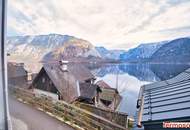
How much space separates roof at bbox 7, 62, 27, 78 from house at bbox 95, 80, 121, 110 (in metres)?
0.57

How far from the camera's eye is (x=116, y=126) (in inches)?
47.0

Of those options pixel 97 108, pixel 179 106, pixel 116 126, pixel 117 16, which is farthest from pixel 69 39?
pixel 179 106

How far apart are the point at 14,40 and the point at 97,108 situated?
73cm

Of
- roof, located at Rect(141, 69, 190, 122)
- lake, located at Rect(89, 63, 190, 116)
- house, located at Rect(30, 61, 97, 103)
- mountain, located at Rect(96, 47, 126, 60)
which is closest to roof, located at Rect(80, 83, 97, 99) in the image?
house, located at Rect(30, 61, 97, 103)

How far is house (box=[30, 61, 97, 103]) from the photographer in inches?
52.4

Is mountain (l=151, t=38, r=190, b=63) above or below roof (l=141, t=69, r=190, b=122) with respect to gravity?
above

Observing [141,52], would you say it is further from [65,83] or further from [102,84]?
[65,83]

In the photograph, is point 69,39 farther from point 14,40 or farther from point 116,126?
point 116,126

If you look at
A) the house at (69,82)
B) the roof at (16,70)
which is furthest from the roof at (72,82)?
the roof at (16,70)

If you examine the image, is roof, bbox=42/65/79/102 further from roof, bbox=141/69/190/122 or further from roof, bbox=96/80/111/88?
roof, bbox=141/69/190/122

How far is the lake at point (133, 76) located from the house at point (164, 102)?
34 mm

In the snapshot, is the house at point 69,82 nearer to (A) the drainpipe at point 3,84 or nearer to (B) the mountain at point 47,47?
(B) the mountain at point 47,47

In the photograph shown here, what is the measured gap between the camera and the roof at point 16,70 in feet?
4.62

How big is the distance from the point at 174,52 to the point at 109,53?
0.38m
